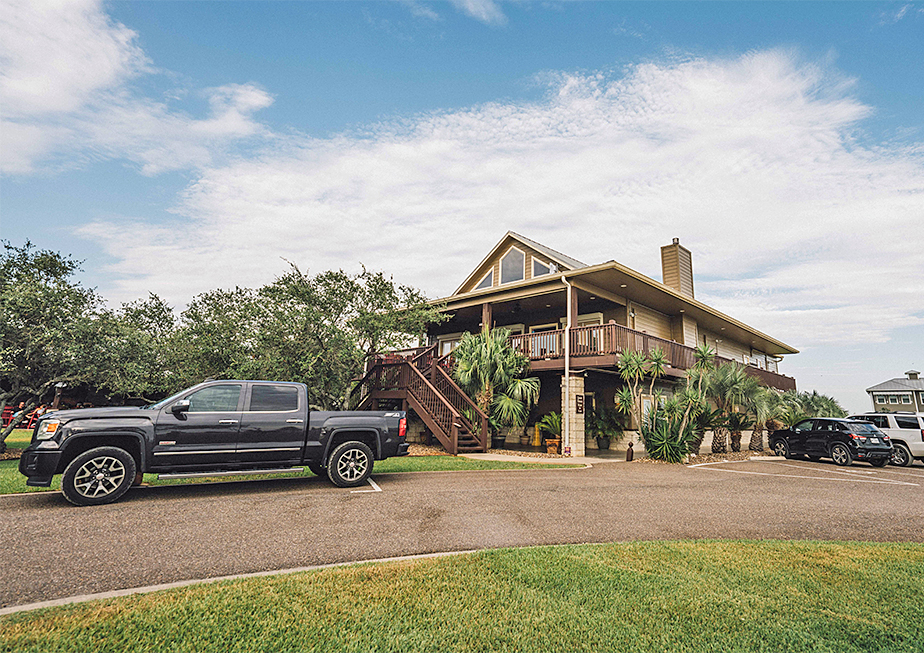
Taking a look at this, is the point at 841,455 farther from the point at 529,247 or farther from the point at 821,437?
the point at 529,247

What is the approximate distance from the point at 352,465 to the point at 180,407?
2.95 meters

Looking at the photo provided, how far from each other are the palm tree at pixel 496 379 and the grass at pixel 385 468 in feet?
10.2

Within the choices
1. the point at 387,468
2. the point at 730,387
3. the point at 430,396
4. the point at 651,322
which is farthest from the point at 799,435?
the point at 387,468

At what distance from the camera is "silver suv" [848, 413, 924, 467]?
1664 cm

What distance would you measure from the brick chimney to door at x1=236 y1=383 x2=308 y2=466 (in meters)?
21.4

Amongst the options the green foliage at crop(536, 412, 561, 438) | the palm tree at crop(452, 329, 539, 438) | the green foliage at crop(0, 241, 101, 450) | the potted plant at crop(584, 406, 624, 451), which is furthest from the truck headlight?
the potted plant at crop(584, 406, 624, 451)

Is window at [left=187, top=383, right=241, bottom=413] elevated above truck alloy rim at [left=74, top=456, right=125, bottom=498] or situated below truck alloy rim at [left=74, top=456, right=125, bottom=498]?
above

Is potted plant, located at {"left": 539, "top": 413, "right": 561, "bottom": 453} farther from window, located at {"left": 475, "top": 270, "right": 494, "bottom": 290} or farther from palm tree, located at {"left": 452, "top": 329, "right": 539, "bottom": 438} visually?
window, located at {"left": 475, "top": 270, "right": 494, "bottom": 290}

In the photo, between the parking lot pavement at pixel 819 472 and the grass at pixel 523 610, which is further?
the parking lot pavement at pixel 819 472

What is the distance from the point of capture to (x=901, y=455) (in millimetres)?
16938

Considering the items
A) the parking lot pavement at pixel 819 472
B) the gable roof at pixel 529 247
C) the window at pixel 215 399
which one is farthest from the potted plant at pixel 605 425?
the window at pixel 215 399

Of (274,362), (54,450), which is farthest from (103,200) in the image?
(54,450)

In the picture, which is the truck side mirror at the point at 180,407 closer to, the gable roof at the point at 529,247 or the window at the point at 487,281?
the gable roof at the point at 529,247

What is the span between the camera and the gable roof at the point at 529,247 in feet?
69.3
